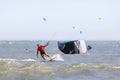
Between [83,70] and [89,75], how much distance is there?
95.3 inches

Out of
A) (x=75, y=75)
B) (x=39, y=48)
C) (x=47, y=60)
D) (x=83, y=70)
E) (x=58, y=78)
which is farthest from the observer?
(x=47, y=60)

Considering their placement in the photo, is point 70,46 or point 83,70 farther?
point 70,46

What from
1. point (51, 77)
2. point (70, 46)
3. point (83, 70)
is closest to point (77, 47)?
point (70, 46)

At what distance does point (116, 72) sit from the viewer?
26.8m

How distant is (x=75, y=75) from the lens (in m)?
25.4

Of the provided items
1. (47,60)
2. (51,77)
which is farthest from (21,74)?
(47,60)

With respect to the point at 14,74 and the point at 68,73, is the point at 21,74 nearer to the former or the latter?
the point at 14,74

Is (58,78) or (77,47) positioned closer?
(58,78)

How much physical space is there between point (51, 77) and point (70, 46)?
1139 inches

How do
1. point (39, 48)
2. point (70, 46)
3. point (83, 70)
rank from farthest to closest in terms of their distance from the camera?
point (70, 46) → point (39, 48) → point (83, 70)

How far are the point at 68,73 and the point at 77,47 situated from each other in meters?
27.1

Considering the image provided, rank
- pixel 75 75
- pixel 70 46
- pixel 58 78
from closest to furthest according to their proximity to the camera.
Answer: pixel 58 78 < pixel 75 75 < pixel 70 46

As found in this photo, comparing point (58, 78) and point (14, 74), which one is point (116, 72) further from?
point (14, 74)

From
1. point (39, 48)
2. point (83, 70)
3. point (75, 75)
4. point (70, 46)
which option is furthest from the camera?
point (70, 46)
